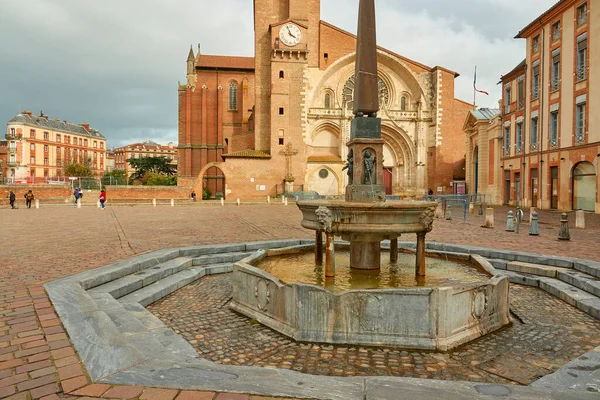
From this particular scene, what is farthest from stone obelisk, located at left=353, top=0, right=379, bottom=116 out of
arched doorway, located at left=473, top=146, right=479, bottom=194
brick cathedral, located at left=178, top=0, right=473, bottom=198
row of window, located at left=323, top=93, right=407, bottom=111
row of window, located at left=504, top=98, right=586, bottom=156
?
row of window, located at left=323, top=93, right=407, bottom=111

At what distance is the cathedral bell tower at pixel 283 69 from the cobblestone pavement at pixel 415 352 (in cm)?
3389

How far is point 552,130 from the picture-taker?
25469 millimetres

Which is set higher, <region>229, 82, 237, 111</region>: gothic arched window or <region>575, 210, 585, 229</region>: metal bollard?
<region>229, 82, 237, 111</region>: gothic arched window

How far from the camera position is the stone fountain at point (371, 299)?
426 cm

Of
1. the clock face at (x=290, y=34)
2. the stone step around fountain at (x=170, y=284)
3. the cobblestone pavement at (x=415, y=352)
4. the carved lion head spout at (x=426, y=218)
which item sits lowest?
the cobblestone pavement at (x=415, y=352)

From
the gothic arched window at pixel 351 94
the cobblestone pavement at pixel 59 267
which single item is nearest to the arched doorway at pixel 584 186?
the cobblestone pavement at pixel 59 267

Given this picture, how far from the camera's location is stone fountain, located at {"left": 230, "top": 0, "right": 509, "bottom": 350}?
4.26 m

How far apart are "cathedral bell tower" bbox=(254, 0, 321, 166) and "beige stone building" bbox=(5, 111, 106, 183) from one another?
139ft

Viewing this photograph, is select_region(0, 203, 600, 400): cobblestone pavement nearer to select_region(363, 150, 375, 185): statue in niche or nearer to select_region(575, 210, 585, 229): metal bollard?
select_region(575, 210, 585, 229): metal bollard

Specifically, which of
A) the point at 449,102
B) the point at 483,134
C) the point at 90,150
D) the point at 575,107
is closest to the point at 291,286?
the point at 575,107

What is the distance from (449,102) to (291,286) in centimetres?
4210

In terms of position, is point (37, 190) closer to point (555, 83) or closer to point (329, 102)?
point (329, 102)

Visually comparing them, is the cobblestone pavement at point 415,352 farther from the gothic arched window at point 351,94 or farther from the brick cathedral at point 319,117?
the gothic arched window at point 351,94

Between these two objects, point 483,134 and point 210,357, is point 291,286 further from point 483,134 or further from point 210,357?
point 483,134
